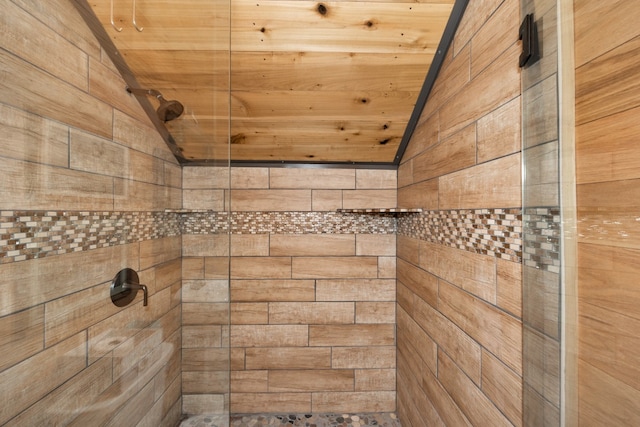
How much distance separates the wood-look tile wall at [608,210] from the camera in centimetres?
41

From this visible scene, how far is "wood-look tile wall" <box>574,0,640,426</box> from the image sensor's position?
0.41 metres

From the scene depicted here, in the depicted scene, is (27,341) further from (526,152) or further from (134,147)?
(526,152)

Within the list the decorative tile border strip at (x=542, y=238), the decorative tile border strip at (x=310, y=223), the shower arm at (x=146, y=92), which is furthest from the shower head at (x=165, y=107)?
the decorative tile border strip at (x=542, y=238)

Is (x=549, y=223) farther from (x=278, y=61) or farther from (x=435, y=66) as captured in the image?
(x=278, y=61)

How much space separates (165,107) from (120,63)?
17 cm

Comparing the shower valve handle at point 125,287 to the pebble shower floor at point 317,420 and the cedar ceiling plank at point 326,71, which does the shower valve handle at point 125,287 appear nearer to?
the cedar ceiling plank at point 326,71

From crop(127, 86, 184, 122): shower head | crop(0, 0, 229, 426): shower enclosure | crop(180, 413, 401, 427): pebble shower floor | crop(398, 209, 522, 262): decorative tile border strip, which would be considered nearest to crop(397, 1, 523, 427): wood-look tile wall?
crop(398, 209, 522, 262): decorative tile border strip

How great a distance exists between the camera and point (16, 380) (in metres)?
0.61

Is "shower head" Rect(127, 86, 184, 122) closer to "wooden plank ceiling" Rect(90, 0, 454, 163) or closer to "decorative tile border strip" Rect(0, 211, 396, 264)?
"wooden plank ceiling" Rect(90, 0, 454, 163)

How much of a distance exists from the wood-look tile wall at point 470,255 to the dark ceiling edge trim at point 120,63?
1.03 meters

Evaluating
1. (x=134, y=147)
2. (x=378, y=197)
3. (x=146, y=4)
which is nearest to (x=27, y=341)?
(x=134, y=147)

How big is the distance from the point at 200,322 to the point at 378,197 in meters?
1.24

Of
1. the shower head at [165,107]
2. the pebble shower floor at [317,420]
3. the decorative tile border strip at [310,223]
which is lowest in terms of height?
the pebble shower floor at [317,420]

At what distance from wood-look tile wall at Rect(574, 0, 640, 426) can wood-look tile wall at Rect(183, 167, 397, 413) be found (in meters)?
1.29
